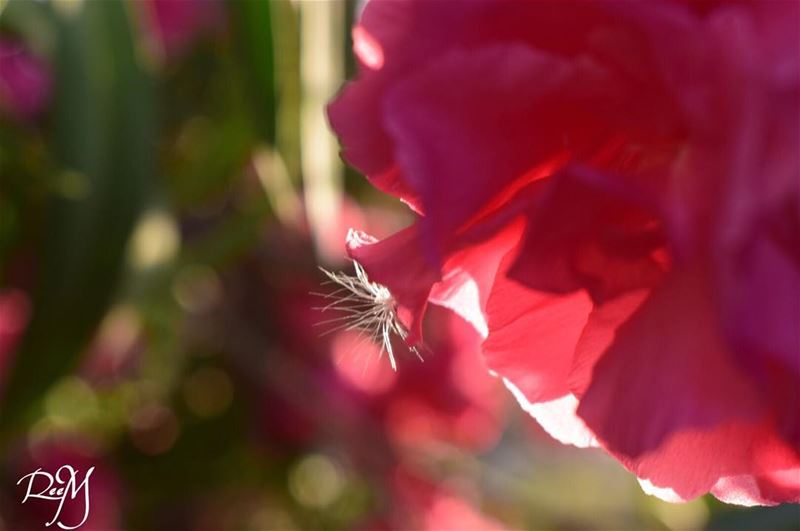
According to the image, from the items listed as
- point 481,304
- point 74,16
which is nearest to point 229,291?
point 74,16

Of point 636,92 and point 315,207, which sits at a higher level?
point 636,92

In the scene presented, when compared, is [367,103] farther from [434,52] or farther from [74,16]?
[74,16]

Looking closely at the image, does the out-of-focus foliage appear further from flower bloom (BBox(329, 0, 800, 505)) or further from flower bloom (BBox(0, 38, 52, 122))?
flower bloom (BBox(329, 0, 800, 505))

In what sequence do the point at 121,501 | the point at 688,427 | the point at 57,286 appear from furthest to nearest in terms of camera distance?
the point at 121,501 < the point at 57,286 < the point at 688,427

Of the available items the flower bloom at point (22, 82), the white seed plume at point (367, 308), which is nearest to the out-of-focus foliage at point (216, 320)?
the flower bloom at point (22, 82)

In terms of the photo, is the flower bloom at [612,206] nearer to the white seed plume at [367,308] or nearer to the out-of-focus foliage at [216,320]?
the white seed plume at [367,308]

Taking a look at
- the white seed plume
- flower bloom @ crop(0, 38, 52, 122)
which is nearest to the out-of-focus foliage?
flower bloom @ crop(0, 38, 52, 122)
